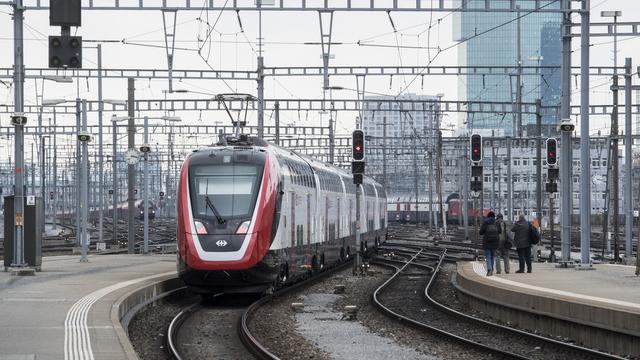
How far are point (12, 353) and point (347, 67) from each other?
31.2 m

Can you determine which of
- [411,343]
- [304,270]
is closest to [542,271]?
[304,270]

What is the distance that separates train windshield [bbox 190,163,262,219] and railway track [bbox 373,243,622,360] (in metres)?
3.54

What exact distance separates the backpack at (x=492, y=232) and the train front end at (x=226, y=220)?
17.6ft

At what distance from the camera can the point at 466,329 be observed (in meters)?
19.7

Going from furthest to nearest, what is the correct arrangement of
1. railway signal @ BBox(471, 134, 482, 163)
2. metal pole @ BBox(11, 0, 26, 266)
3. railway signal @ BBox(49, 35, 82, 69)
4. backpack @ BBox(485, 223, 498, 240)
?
railway signal @ BBox(471, 134, 482, 163) < metal pole @ BBox(11, 0, 26, 266) < backpack @ BBox(485, 223, 498, 240) < railway signal @ BBox(49, 35, 82, 69)

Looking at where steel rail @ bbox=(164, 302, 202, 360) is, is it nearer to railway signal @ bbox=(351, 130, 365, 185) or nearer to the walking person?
the walking person

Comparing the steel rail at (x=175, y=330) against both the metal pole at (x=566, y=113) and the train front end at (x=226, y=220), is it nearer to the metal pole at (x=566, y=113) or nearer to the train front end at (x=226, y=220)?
the train front end at (x=226, y=220)

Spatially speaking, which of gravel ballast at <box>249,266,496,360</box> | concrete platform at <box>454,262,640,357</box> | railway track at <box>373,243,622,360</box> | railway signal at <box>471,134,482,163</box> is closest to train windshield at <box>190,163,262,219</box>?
gravel ballast at <box>249,266,496,360</box>

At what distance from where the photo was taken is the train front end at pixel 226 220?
76.2 feet

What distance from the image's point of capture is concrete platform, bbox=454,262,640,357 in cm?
1598

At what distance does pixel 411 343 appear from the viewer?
17453 millimetres

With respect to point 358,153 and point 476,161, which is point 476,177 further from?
point 358,153

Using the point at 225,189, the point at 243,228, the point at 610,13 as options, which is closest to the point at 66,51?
the point at 225,189

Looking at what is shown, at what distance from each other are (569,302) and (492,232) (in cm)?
875
